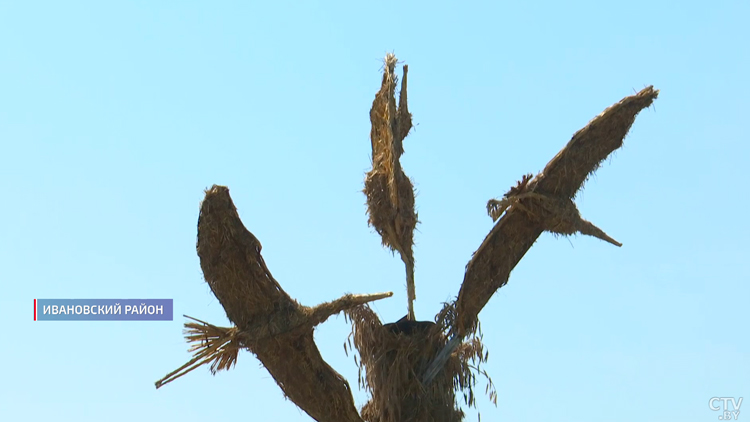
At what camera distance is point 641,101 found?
26.3 ft

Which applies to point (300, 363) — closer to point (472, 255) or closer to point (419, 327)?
point (419, 327)

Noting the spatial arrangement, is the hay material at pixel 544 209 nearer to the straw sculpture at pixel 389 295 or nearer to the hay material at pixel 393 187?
the straw sculpture at pixel 389 295

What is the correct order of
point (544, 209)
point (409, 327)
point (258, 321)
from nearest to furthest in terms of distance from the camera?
point (258, 321), point (544, 209), point (409, 327)

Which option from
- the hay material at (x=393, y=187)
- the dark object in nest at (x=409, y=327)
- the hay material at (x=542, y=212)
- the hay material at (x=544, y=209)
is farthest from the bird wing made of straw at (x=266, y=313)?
the hay material at (x=544, y=209)

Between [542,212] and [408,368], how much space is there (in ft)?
5.29

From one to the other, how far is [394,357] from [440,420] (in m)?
0.60

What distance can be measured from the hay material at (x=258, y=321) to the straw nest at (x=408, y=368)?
0.76 ft

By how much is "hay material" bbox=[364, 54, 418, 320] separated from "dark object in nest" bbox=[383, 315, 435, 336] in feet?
0.33

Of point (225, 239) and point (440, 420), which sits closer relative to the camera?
point (225, 239)

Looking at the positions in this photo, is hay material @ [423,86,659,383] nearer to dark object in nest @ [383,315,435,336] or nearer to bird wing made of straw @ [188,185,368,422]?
dark object in nest @ [383,315,435,336]

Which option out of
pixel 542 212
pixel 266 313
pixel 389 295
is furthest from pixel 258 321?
pixel 542 212

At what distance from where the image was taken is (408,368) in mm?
8008

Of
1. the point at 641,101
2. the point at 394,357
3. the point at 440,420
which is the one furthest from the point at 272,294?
the point at 641,101

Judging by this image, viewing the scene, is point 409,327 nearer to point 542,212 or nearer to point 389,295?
point 389,295
